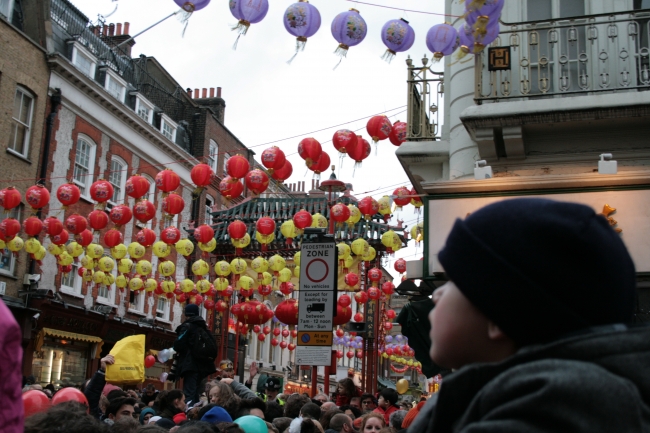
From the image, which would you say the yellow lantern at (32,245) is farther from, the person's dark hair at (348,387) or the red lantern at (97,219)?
the person's dark hair at (348,387)

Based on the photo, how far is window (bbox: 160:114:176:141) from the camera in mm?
34188

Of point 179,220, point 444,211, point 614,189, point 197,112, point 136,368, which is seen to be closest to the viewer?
point 136,368

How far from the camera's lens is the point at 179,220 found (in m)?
34.9

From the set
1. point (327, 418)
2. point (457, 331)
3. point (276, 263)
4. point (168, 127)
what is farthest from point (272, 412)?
point (168, 127)

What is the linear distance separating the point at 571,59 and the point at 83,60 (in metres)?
22.9

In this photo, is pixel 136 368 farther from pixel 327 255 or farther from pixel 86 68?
pixel 86 68

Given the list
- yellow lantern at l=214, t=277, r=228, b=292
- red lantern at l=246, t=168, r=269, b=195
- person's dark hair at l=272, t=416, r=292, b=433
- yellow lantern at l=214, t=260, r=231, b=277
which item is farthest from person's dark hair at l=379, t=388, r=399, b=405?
yellow lantern at l=214, t=277, r=228, b=292

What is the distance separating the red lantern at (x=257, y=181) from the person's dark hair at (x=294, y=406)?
7.38 metres

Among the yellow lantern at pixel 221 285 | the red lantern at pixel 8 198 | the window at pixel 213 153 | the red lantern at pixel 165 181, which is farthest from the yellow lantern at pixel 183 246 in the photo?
the window at pixel 213 153

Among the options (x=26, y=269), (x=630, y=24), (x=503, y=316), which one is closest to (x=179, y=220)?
(x=26, y=269)

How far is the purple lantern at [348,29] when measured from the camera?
1070 cm

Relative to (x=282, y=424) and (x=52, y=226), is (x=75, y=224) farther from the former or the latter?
(x=282, y=424)

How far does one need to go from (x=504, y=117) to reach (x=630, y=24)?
2157 millimetres

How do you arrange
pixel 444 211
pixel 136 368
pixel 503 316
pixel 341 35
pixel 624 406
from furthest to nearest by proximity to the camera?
pixel 341 35, pixel 444 211, pixel 136 368, pixel 503 316, pixel 624 406
